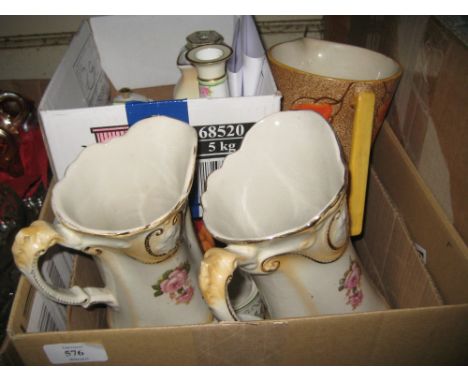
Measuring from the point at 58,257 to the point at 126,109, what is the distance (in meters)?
0.26

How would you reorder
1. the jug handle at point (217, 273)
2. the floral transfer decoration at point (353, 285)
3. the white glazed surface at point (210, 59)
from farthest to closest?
the white glazed surface at point (210, 59), the floral transfer decoration at point (353, 285), the jug handle at point (217, 273)

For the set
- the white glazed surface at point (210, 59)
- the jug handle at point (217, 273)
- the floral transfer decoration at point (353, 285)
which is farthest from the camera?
the white glazed surface at point (210, 59)

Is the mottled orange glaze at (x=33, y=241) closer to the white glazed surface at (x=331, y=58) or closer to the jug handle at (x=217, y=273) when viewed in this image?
the jug handle at (x=217, y=273)

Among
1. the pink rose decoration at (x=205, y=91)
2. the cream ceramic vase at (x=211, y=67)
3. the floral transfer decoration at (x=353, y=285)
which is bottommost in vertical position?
the floral transfer decoration at (x=353, y=285)

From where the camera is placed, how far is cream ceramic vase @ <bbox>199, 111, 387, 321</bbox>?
1.32 feet

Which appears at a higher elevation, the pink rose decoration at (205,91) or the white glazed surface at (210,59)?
the white glazed surface at (210,59)

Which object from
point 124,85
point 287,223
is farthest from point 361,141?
point 124,85

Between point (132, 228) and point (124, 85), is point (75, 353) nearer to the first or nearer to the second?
point (132, 228)

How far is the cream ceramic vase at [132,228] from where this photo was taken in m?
0.43

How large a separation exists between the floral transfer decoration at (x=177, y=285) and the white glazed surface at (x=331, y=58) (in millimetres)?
390

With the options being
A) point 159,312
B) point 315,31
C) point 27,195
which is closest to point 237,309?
point 159,312

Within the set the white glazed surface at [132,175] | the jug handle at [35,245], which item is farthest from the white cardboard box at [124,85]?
the jug handle at [35,245]

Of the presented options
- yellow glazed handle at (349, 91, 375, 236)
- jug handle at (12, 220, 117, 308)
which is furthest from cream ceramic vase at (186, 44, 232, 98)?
jug handle at (12, 220, 117, 308)

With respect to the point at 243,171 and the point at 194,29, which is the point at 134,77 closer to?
the point at 194,29
